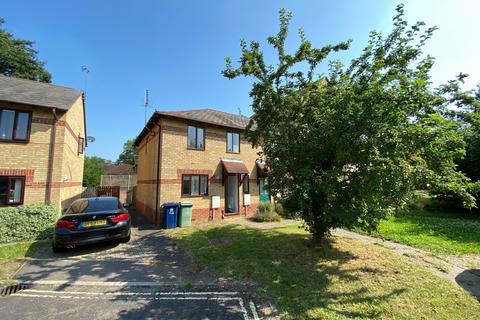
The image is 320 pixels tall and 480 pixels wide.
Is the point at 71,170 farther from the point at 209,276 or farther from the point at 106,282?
the point at 209,276

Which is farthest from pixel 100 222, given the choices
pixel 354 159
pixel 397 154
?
pixel 397 154

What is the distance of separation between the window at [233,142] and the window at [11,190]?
988cm

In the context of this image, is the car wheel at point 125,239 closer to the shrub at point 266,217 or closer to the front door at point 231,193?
the shrub at point 266,217

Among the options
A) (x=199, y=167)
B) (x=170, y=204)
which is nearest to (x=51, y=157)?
(x=170, y=204)

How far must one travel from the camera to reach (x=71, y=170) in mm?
12859

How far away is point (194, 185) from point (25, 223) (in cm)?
698

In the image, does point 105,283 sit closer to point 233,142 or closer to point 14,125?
point 14,125

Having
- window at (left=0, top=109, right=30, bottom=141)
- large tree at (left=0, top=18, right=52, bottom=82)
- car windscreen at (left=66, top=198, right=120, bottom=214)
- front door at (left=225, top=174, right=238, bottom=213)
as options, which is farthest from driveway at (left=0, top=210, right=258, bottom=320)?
large tree at (left=0, top=18, right=52, bottom=82)

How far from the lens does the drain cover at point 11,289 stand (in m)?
4.65

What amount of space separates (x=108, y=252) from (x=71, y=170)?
8.05m

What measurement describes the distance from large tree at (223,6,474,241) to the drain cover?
6.54m

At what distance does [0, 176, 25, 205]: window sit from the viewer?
353 inches

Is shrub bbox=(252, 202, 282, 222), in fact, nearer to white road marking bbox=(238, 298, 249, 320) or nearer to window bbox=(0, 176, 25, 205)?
white road marking bbox=(238, 298, 249, 320)

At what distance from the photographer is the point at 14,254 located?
22.4ft
